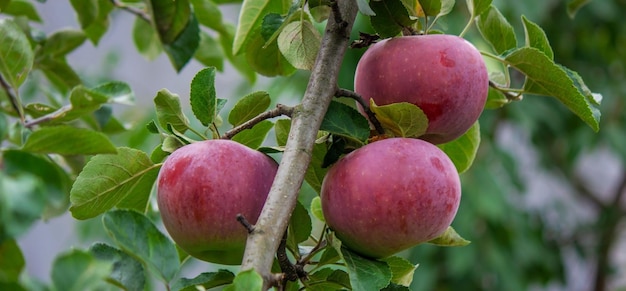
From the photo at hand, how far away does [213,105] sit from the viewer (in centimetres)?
47

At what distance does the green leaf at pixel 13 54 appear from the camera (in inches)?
21.4

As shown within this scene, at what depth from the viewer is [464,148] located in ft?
1.89

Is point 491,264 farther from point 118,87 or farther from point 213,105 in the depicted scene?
point 213,105

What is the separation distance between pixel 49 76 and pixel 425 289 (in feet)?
3.97

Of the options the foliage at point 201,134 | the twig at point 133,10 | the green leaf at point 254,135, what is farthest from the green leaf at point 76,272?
the twig at point 133,10

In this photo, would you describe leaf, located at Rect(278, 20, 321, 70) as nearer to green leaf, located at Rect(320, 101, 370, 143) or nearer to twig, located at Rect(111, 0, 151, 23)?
green leaf, located at Rect(320, 101, 370, 143)

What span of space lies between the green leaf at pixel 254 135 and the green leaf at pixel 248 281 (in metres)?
0.19

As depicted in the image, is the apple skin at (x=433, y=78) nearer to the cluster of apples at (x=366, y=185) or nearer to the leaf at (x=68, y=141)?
the cluster of apples at (x=366, y=185)

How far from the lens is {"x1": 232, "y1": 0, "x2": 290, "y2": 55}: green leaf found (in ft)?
1.91

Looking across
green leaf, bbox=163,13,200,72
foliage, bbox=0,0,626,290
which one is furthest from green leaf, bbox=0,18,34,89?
green leaf, bbox=163,13,200,72

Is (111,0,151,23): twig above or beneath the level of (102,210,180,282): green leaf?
beneath

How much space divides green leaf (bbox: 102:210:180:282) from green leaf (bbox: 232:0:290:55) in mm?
217

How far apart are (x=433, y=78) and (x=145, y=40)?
486mm

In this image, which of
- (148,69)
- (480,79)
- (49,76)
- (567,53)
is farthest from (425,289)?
(148,69)
